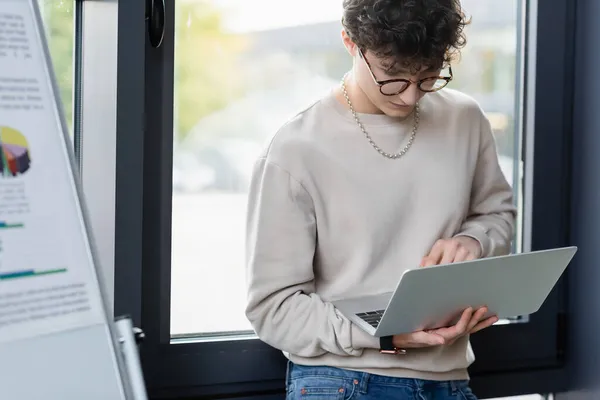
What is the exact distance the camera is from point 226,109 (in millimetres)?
1509

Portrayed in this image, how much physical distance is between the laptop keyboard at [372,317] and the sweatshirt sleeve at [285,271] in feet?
0.18

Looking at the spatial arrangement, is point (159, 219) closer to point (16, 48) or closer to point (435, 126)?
point (435, 126)

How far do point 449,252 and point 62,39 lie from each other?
0.76m

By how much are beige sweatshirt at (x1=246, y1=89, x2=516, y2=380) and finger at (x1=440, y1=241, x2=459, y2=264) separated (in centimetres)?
5

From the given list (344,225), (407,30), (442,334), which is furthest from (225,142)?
(442,334)

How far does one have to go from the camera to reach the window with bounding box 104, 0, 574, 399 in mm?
1397

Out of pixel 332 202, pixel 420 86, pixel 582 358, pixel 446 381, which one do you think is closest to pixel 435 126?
pixel 420 86

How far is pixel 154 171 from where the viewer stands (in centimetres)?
144

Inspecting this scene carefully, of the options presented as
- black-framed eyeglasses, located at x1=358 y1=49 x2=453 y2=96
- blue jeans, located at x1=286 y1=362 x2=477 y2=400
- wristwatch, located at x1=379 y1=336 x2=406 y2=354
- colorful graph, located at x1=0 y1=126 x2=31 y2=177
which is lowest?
blue jeans, located at x1=286 y1=362 x2=477 y2=400

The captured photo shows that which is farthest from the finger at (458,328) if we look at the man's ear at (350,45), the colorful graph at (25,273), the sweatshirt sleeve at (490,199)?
the colorful graph at (25,273)

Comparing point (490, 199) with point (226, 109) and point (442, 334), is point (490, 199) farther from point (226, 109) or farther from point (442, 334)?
point (226, 109)

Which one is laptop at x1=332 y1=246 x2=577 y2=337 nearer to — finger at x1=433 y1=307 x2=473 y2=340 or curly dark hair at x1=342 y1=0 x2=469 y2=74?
finger at x1=433 y1=307 x2=473 y2=340

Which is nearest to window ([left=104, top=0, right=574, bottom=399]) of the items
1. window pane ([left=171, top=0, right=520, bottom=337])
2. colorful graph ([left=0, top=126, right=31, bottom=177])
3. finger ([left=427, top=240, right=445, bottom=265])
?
window pane ([left=171, top=0, right=520, bottom=337])

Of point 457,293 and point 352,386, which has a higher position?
point 457,293
